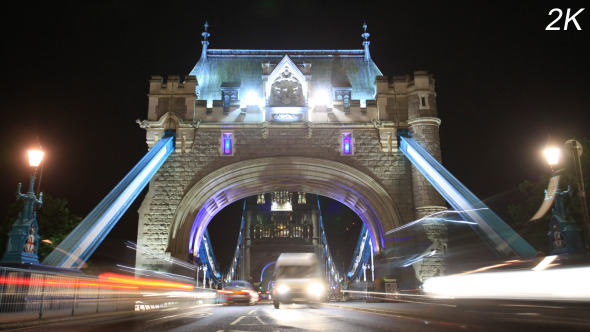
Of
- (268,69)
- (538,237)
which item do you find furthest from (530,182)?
(268,69)

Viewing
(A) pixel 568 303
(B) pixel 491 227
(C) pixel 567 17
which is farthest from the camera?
(B) pixel 491 227

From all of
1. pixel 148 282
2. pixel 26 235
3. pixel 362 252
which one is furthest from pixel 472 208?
pixel 362 252

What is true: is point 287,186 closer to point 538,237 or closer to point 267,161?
point 267,161

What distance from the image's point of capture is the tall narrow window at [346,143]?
2220 centimetres

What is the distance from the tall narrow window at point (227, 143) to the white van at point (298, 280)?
18.3 ft

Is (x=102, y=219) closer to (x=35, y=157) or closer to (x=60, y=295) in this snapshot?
(x=35, y=157)

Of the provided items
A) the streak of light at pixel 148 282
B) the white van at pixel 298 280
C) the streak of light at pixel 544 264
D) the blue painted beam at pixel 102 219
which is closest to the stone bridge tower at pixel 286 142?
the blue painted beam at pixel 102 219

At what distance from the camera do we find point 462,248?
22.7m

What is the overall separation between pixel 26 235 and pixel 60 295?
4.82 feet

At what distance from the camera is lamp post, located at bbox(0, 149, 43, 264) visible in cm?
933

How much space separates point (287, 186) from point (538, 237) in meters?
11.2

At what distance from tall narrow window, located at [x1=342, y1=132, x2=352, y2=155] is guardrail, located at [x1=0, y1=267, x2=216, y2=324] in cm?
1075

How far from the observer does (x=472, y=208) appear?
57.6 feet

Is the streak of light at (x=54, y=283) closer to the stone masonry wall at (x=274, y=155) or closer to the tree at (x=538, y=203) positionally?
the stone masonry wall at (x=274, y=155)
